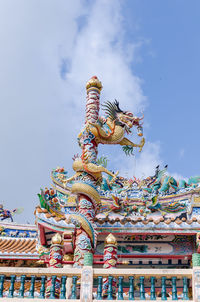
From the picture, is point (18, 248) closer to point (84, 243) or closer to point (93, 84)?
point (84, 243)

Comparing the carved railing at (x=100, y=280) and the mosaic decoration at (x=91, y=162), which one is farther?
the mosaic decoration at (x=91, y=162)

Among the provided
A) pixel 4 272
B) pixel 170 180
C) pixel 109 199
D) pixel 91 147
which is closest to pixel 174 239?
pixel 91 147

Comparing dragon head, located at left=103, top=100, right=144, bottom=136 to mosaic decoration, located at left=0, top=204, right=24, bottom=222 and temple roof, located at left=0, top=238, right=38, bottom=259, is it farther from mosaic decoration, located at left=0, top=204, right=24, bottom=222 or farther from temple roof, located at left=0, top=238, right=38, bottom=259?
mosaic decoration, located at left=0, top=204, right=24, bottom=222

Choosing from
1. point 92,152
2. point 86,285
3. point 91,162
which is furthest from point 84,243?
point 86,285

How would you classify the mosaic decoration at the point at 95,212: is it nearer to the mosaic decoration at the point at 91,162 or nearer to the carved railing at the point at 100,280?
the mosaic decoration at the point at 91,162

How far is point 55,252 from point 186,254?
3.85 metres

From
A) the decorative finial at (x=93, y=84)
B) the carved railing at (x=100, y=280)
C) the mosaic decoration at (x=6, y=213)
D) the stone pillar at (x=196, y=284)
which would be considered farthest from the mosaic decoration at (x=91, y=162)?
the mosaic decoration at (x=6, y=213)

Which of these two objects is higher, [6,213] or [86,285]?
[6,213]

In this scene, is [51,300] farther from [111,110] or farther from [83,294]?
[111,110]

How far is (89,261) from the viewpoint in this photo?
8.00 meters

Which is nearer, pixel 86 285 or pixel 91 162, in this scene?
pixel 86 285

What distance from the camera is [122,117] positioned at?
13.2m

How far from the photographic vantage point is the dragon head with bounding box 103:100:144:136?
43.0ft

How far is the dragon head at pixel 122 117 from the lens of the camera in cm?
1310
